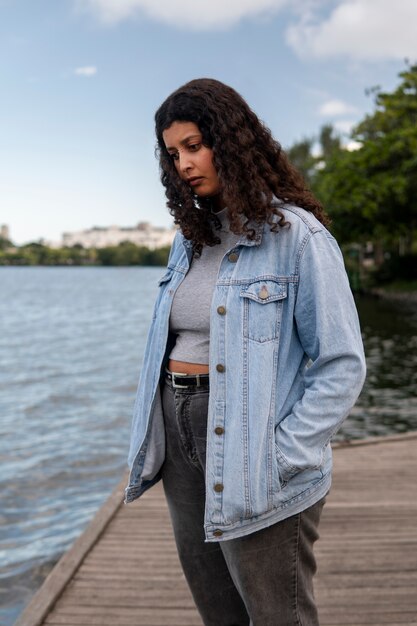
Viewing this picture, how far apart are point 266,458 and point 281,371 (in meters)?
0.21

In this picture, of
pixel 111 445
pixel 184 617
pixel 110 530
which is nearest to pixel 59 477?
pixel 111 445

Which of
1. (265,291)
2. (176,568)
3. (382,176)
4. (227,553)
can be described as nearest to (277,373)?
(265,291)

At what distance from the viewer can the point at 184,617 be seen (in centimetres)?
331

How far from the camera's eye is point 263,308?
1.83m

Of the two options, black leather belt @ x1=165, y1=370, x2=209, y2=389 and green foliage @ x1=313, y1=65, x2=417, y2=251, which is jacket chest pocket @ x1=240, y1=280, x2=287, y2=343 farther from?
green foliage @ x1=313, y1=65, x2=417, y2=251

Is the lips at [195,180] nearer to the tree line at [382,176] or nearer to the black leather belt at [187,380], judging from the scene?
the black leather belt at [187,380]

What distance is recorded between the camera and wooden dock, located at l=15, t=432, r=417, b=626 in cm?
330

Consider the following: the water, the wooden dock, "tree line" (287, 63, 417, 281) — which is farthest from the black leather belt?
"tree line" (287, 63, 417, 281)

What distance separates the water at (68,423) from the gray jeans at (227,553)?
3.05 m

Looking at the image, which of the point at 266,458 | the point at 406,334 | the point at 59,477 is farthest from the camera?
the point at 406,334

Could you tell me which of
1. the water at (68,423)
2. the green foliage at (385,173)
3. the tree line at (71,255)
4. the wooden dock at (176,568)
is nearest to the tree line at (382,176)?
the green foliage at (385,173)

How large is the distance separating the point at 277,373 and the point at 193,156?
1.99ft

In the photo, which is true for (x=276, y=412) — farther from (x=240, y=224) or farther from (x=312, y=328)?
(x=240, y=224)

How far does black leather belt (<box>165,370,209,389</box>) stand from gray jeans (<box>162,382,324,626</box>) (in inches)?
0.5
